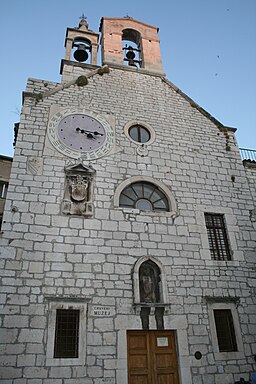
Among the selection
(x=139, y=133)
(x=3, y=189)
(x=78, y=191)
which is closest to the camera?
(x=78, y=191)

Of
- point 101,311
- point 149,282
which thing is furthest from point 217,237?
point 101,311

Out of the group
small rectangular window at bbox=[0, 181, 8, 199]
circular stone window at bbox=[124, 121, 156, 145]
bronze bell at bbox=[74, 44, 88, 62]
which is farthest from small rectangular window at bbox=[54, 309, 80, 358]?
bronze bell at bbox=[74, 44, 88, 62]

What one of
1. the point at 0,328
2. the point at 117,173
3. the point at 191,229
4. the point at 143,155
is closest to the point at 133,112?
the point at 143,155

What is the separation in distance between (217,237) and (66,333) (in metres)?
4.61

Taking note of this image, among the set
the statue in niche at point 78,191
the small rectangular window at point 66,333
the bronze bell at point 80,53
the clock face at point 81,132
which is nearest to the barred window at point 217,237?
the statue in niche at point 78,191

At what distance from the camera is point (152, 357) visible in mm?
6895

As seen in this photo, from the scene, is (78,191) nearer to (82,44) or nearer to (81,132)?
(81,132)

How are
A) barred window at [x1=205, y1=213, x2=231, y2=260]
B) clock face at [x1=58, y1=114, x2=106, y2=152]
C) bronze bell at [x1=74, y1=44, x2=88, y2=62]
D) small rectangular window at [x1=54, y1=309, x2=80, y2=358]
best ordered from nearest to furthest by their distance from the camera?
small rectangular window at [x1=54, y1=309, x2=80, y2=358] → barred window at [x1=205, y1=213, x2=231, y2=260] → clock face at [x1=58, y1=114, x2=106, y2=152] → bronze bell at [x1=74, y1=44, x2=88, y2=62]

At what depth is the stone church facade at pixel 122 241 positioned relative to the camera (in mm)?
6578

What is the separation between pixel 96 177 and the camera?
8461mm

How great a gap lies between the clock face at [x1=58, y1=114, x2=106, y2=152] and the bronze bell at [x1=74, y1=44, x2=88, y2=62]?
3.40m

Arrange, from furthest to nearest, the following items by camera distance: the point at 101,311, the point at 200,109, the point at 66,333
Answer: the point at 200,109 → the point at 101,311 → the point at 66,333

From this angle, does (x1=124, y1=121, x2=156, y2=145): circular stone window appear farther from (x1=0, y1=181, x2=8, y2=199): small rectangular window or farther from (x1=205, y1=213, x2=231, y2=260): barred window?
(x1=0, y1=181, x2=8, y2=199): small rectangular window

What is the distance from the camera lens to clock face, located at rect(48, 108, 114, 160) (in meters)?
8.73
